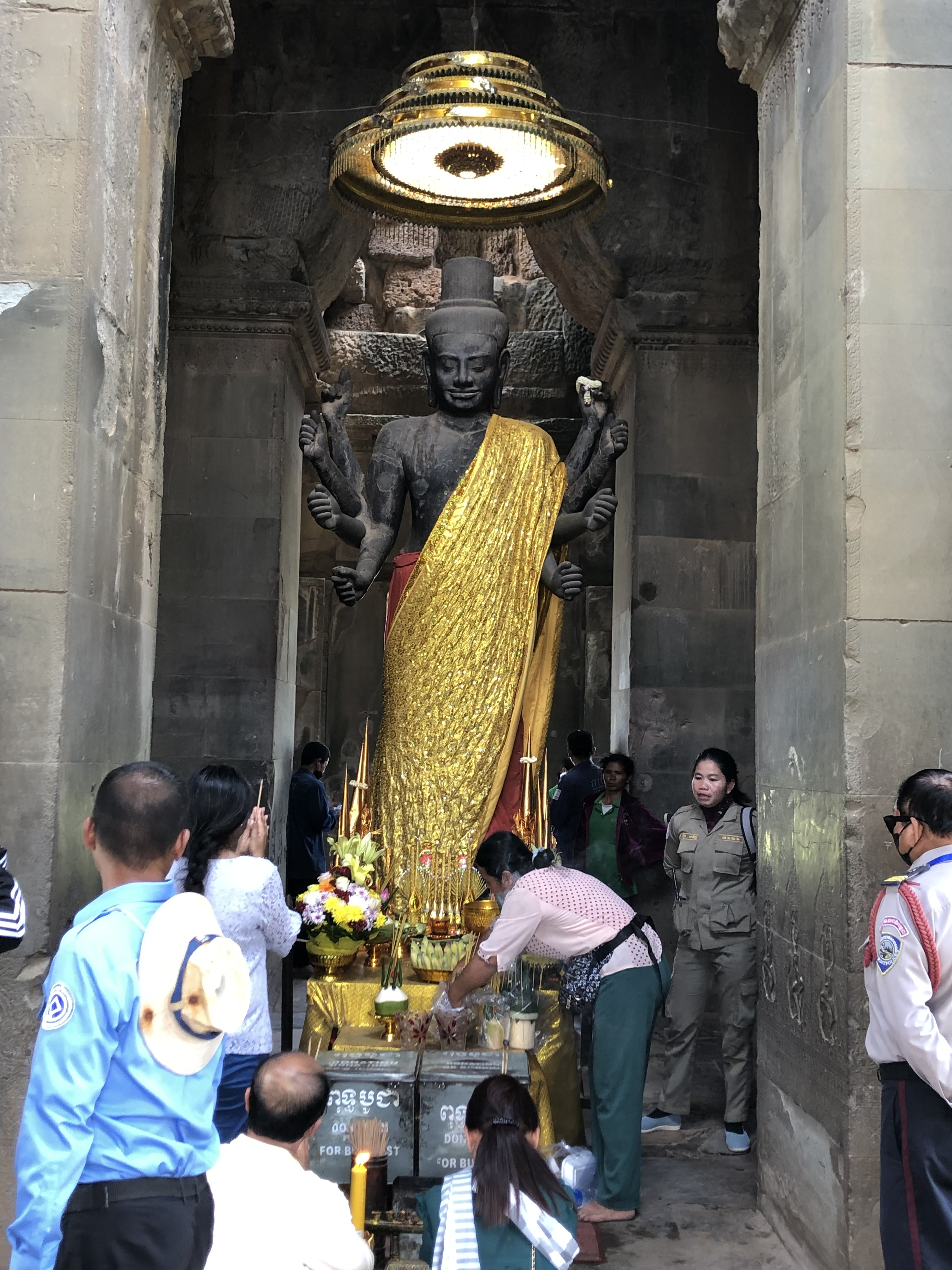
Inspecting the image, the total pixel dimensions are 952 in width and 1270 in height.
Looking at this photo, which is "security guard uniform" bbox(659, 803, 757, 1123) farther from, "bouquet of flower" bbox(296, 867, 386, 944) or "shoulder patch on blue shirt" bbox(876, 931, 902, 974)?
"shoulder patch on blue shirt" bbox(876, 931, 902, 974)

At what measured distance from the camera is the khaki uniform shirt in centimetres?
504

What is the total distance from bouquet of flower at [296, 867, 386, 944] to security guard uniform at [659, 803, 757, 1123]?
1.37 meters

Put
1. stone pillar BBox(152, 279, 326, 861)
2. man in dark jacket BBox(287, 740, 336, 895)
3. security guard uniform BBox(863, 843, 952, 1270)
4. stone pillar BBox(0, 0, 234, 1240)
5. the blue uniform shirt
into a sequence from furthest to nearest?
man in dark jacket BBox(287, 740, 336, 895) → stone pillar BBox(152, 279, 326, 861) → stone pillar BBox(0, 0, 234, 1240) → security guard uniform BBox(863, 843, 952, 1270) → the blue uniform shirt

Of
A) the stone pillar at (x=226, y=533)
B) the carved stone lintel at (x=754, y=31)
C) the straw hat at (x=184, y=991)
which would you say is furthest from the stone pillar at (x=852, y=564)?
the stone pillar at (x=226, y=533)

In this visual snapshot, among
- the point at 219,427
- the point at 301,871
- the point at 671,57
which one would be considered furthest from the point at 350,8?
the point at 301,871

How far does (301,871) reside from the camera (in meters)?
7.66

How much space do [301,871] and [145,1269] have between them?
5721 millimetres

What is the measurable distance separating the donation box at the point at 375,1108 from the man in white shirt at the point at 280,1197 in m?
1.18

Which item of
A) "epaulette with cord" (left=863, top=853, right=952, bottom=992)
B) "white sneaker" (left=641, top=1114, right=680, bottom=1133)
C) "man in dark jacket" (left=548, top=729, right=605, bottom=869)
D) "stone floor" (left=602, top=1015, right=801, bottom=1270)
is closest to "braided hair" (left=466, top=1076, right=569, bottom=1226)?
"epaulette with cord" (left=863, top=853, right=952, bottom=992)

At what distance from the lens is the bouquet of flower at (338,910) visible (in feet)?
15.1

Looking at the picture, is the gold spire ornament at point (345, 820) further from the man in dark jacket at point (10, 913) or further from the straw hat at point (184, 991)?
the straw hat at point (184, 991)

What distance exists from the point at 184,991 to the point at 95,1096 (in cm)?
21

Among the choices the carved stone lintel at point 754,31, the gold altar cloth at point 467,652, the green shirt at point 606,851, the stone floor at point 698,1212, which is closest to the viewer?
the stone floor at point 698,1212

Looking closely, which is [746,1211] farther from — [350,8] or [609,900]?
[350,8]
